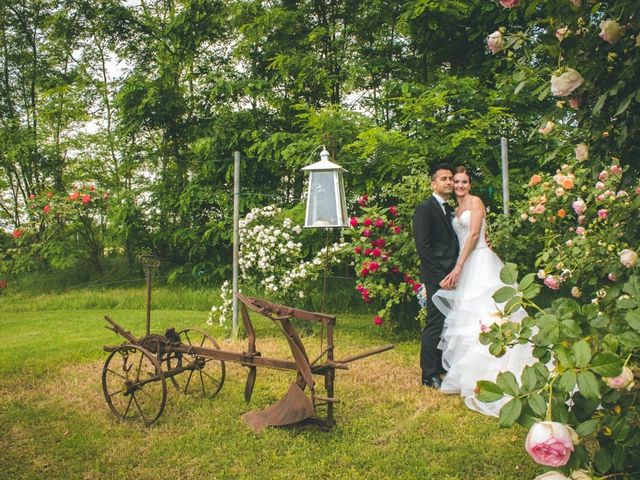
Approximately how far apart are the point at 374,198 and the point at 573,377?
23.9ft

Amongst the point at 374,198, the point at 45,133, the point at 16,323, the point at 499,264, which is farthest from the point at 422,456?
the point at 45,133

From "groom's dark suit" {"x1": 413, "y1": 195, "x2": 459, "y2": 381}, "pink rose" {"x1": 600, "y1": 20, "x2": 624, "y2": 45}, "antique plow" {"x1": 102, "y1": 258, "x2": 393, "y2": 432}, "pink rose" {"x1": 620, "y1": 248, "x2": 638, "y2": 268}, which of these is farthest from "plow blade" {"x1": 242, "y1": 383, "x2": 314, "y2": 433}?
"pink rose" {"x1": 600, "y1": 20, "x2": 624, "y2": 45}

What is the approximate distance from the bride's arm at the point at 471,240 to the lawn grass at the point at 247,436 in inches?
41.2

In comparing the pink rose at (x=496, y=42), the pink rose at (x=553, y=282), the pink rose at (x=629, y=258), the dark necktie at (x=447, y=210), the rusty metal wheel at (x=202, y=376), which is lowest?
the rusty metal wheel at (x=202, y=376)

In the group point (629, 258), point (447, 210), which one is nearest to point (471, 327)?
point (447, 210)

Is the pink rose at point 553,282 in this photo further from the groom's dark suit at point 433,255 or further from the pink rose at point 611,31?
the pink rose at point 611,31

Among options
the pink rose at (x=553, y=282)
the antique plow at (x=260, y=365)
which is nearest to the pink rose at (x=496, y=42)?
the antique plow at (x=260, y=365)

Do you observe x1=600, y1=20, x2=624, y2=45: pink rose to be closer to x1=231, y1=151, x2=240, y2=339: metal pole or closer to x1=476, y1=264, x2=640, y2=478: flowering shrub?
x1=476, y1=264, x2=640, y2=478: flowering shrub

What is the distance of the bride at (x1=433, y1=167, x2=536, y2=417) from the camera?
13.5 ft

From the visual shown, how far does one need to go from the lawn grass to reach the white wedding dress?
216mm

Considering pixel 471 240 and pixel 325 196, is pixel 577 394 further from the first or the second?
pixel 325 196

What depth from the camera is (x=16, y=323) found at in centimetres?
862

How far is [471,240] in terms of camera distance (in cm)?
454

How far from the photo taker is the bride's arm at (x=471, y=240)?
14.9 ft
